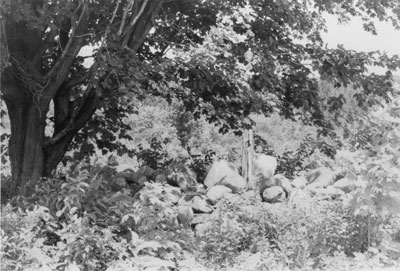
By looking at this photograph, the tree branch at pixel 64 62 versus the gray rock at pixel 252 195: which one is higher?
the tree branch at pixel 64 62

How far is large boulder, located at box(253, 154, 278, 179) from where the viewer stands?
7426 mm

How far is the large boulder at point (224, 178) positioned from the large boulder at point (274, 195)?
37 cm

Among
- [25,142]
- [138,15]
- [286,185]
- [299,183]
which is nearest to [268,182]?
[286,185]

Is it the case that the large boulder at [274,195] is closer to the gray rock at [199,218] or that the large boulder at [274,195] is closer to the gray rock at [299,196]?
the gray rock at [299,196]

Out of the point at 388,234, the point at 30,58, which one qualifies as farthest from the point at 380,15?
the point at 30,58

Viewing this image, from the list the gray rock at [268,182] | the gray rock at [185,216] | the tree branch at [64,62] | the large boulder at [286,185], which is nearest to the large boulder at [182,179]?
the gray rock at [185,216]

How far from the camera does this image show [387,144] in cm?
409

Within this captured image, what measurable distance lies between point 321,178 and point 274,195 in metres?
0.87

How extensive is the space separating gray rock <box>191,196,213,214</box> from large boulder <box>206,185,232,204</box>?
15 centimetres

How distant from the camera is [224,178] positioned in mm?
6910

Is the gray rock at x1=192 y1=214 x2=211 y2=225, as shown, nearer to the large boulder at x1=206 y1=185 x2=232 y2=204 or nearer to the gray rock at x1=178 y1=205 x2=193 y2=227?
the gray rock at x1=178 y1=205 x2=193 y2=227

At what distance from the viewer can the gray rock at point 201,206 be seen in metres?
6.14

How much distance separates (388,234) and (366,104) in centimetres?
377

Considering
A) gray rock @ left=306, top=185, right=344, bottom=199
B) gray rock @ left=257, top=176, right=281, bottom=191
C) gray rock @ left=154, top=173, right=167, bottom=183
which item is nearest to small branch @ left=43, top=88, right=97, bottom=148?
gray rock @ left=154, top=173, right=167, bottom=183
